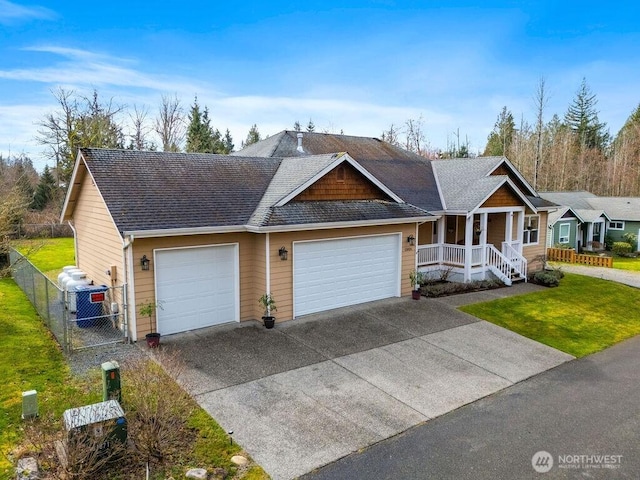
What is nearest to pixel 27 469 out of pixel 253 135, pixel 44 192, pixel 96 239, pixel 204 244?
pixel 204 244

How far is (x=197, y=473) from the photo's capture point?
5.80m

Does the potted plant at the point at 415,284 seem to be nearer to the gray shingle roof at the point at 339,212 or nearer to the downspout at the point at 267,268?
the gray shingle roof at the point at 339,212

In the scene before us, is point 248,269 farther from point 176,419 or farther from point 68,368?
point 176,419

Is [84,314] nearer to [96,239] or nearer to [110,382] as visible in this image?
[96,239]

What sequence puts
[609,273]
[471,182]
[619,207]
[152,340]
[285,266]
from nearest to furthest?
[152,340] < [285,266] < [471,182] < [609,273] < [619,207]

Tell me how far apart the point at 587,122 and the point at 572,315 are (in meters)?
49.8

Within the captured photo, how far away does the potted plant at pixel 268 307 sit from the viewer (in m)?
11.8

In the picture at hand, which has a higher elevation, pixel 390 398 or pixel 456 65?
pixel 456 65

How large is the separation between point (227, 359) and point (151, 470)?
3.96 m

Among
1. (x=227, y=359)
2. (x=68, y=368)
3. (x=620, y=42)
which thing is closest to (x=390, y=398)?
(x=227, y=359)

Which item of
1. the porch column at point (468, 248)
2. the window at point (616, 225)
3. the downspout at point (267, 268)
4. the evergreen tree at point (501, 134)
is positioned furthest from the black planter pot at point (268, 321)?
the evergreen tree at point (501, 134)

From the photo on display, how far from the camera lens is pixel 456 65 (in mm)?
22906

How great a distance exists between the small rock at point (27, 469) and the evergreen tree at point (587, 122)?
61.4 meters
